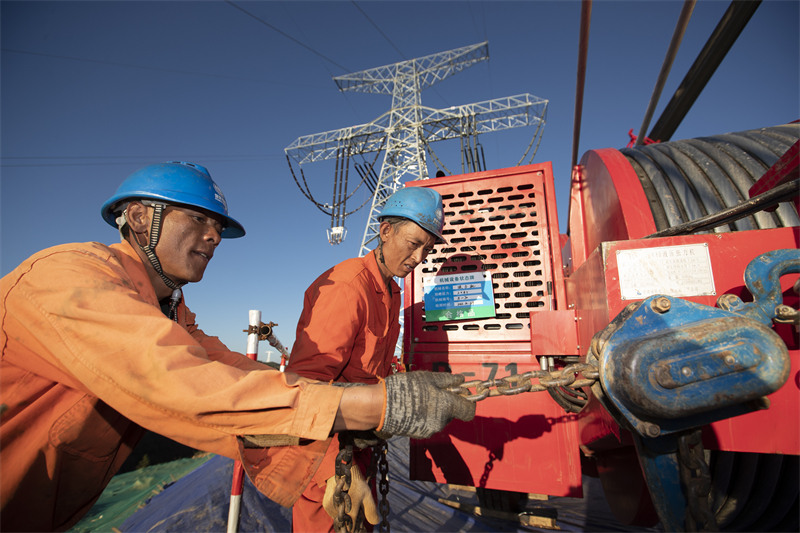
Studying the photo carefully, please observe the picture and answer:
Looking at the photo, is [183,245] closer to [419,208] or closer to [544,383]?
[419,208]

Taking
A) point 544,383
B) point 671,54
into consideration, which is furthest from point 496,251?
point 671,54

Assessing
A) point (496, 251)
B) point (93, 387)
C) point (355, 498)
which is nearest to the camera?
point (93, 387)

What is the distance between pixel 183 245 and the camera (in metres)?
1.74

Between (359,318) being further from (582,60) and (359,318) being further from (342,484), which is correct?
(582,60)

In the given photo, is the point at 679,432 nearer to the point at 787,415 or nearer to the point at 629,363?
the point at 629,363

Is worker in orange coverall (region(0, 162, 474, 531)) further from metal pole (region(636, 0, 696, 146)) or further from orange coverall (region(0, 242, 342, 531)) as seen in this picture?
metal pole (region(636, 0, 696, 146))

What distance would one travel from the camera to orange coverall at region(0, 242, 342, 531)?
943 mm

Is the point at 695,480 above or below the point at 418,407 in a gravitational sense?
below

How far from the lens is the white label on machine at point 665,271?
139cm

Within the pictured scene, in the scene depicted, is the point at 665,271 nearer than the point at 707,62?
Yes

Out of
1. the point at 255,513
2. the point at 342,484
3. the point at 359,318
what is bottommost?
the point at 255,513

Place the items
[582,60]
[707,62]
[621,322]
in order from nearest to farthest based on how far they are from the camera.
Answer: [621,322] < [582,60] < [707,62]

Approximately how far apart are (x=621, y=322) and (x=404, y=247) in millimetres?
1473

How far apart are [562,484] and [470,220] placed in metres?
1.85
